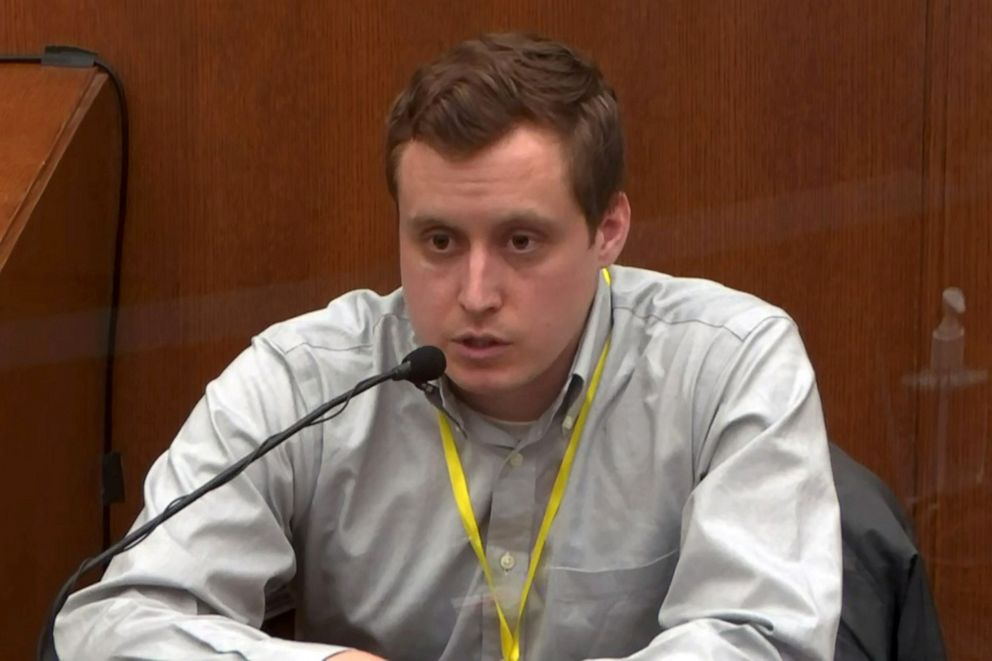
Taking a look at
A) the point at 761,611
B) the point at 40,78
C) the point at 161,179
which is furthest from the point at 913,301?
the point at 40,78

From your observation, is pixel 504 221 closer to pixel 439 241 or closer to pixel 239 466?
pixel 439 241

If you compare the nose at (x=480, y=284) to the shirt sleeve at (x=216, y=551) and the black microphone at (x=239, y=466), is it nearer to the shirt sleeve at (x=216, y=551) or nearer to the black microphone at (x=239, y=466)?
the black microphone at (x=239, y=466)

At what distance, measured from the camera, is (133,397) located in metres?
2.34

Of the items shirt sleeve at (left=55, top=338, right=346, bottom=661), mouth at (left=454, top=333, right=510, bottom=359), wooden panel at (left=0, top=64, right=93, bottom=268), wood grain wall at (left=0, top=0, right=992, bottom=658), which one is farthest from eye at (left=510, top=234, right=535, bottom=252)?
wood grain wall at (left=0, top=0, right=992, bottom=658)

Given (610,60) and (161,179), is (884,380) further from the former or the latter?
(161,179)

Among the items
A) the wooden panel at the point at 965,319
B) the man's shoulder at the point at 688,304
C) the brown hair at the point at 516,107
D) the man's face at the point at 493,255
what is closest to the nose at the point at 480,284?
the man's face at the point at 493,255

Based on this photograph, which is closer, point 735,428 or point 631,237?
point 735,428

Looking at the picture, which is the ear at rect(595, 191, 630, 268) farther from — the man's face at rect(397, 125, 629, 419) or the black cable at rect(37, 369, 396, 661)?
the black cable at rect(37, 369, 396, 661)

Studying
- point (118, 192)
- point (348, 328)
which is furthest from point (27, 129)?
point (348, 328)

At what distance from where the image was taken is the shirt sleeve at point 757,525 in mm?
1283

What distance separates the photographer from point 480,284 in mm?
1424

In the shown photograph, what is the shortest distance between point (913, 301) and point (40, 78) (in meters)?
1.56

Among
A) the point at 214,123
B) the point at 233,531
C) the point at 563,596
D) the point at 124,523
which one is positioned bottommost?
the point at 124,523

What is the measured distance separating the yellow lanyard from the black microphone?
213mm
